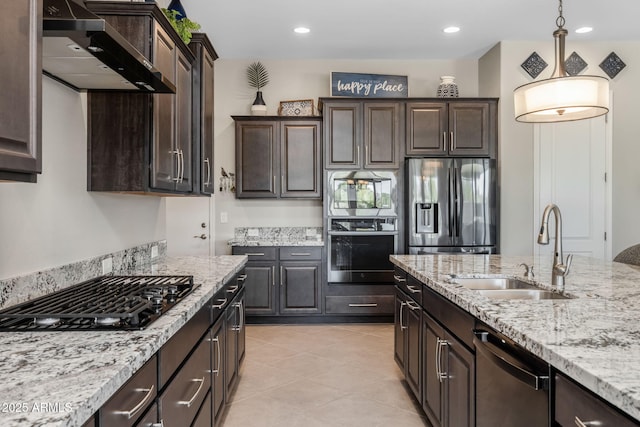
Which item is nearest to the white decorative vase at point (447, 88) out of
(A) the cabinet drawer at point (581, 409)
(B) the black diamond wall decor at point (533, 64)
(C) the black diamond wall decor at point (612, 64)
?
(B) the black diamond wall decor at point (533, 64)

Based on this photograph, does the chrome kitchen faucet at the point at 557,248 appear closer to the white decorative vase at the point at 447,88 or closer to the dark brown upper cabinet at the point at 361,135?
the dark brown upper cabinet at the point at 361,135

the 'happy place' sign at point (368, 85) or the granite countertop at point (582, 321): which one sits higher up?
the 'happy place' sign at point (368, 85)

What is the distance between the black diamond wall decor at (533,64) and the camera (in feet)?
15.2

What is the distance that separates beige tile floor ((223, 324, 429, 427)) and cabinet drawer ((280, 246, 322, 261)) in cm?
75

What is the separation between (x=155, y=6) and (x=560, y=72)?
7.09 ft

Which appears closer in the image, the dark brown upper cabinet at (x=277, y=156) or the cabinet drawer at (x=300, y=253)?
the cabinet drawer at (x=300, y=253)

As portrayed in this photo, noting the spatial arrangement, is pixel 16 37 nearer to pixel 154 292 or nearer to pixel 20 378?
pixel 20 378

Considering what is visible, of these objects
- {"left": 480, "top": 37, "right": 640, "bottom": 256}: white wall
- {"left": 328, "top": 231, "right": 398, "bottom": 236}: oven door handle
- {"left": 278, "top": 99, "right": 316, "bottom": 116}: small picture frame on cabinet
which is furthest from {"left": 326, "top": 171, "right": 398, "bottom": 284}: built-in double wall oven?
{"left": 480, "top": 37, "right": 640, "bottom": 256}: white wall

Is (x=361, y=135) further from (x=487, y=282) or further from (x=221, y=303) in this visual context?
(x=221, y=303)

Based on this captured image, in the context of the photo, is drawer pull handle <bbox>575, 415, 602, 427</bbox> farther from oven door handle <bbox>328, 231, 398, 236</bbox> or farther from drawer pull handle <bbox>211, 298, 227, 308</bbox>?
oven door handle <bbox>328, 231, 398, 236</bbox>

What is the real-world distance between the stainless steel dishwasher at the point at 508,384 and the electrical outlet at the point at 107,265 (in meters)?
1.94

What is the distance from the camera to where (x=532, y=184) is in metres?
4.61

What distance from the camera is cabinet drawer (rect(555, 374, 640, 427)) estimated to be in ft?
2.89

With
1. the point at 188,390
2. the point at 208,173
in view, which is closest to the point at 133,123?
the point at 208,173
